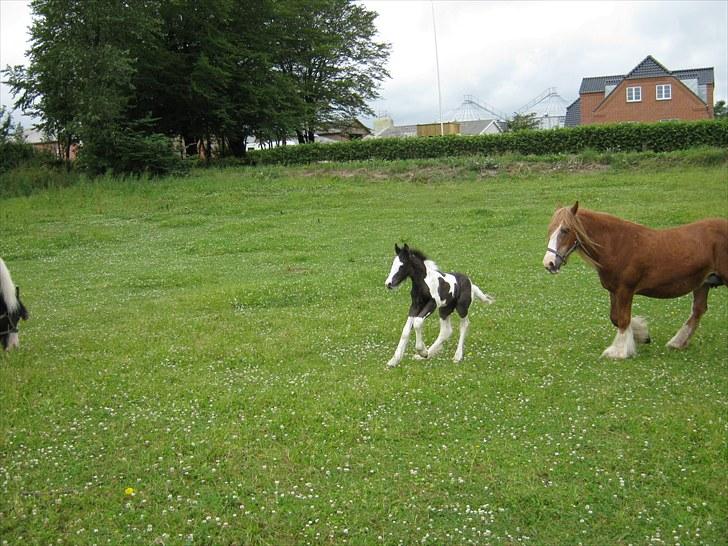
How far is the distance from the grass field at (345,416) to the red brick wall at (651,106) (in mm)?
60373

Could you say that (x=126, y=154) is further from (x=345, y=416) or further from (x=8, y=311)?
(x=345, y=416)

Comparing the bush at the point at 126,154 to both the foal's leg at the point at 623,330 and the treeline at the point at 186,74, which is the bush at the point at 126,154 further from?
the foal's leg at the point at 623,330

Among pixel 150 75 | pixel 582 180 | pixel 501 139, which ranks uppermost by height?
pixel 150 75

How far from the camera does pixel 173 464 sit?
24.4ft

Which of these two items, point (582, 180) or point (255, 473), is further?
point (582, 180)

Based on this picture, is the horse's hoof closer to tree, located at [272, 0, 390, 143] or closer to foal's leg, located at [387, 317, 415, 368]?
foal's leg, located at [387, 317, 415, 368]

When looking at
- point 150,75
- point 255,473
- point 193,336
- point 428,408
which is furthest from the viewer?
point 150,75

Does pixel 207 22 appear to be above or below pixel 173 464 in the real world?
above

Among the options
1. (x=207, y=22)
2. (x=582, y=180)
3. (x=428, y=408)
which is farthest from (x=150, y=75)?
(x=428, y=408)

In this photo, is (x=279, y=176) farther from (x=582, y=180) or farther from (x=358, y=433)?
(x=358, y=433)

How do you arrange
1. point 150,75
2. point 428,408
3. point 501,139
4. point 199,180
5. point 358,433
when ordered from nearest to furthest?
point 358,433
point 428,408
point 199,180
point 501,139
point 150,75

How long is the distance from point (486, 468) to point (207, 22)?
4835 centimetres

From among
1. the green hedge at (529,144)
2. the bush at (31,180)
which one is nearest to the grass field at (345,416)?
the bush at (31,180)

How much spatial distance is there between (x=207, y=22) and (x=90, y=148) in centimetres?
1617
